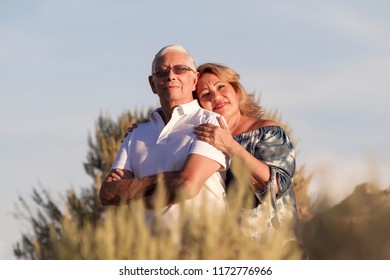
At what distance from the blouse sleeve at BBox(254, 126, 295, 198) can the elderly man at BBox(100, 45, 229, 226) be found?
0.50 meters

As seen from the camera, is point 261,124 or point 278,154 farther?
point 261,124

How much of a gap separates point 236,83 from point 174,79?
Result: 1.08 metres

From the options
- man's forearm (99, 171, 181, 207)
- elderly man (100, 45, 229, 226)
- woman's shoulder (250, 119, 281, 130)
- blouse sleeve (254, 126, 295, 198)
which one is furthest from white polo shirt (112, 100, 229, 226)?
woman's shoulder (250, 119, 281, 130)

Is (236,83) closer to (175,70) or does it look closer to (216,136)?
(175,70)

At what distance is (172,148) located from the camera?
5.12m

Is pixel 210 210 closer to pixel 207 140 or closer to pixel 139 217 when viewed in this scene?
pixel 139 217

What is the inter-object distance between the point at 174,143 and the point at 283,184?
2.93 ft

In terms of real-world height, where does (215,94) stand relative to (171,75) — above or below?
below

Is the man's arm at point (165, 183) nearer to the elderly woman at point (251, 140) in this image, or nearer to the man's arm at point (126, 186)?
the man's arm at point (126, 186)

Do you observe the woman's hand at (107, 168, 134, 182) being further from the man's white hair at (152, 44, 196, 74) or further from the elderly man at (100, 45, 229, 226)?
the man's white hair at (152, 44, 196, 74)

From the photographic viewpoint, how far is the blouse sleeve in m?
5.52

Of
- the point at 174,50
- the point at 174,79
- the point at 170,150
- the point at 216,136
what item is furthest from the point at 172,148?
the point at 174,50

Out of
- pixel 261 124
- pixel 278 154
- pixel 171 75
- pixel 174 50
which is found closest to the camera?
pixel 171 75
